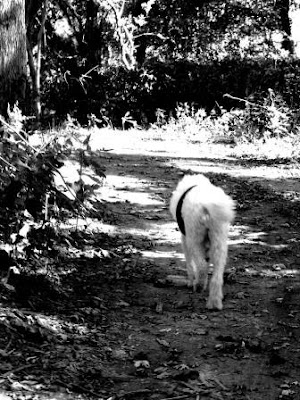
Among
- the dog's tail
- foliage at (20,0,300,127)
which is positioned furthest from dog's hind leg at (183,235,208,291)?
foliage at (20,0,300,127)

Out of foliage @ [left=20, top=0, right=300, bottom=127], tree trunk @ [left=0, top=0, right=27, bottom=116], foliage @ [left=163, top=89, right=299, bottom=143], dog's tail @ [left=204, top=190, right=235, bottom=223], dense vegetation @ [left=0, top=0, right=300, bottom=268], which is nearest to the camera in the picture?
dog's tail @ [left=204, top=190, right=235, bottom=223]

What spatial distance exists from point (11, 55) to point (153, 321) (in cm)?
316

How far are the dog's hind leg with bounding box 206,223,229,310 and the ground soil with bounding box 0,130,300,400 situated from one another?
4.7 inches

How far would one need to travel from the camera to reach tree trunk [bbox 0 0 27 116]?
6410 millimetres

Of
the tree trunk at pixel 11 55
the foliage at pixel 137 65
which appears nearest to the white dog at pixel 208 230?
the tree trunk at pixel 11 55

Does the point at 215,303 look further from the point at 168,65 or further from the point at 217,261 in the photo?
the point at 168,65

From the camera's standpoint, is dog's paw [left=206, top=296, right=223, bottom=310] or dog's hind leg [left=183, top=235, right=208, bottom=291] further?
dog's hind leg [left=183, top=235, right=208, bottom=291]

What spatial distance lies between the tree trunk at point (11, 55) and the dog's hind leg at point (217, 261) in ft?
8.16

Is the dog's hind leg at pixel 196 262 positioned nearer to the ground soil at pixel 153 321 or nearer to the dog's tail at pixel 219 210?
the ground soil at pixel 153 321

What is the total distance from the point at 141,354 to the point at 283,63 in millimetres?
16123

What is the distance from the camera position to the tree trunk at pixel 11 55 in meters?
6.41

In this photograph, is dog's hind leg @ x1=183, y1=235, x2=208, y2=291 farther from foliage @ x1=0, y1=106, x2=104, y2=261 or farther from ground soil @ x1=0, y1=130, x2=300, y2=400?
foliage @ x1=0, y1=106, x2=104, y2=261

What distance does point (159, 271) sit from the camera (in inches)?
267

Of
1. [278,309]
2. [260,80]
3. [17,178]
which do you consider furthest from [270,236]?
[260,80]
